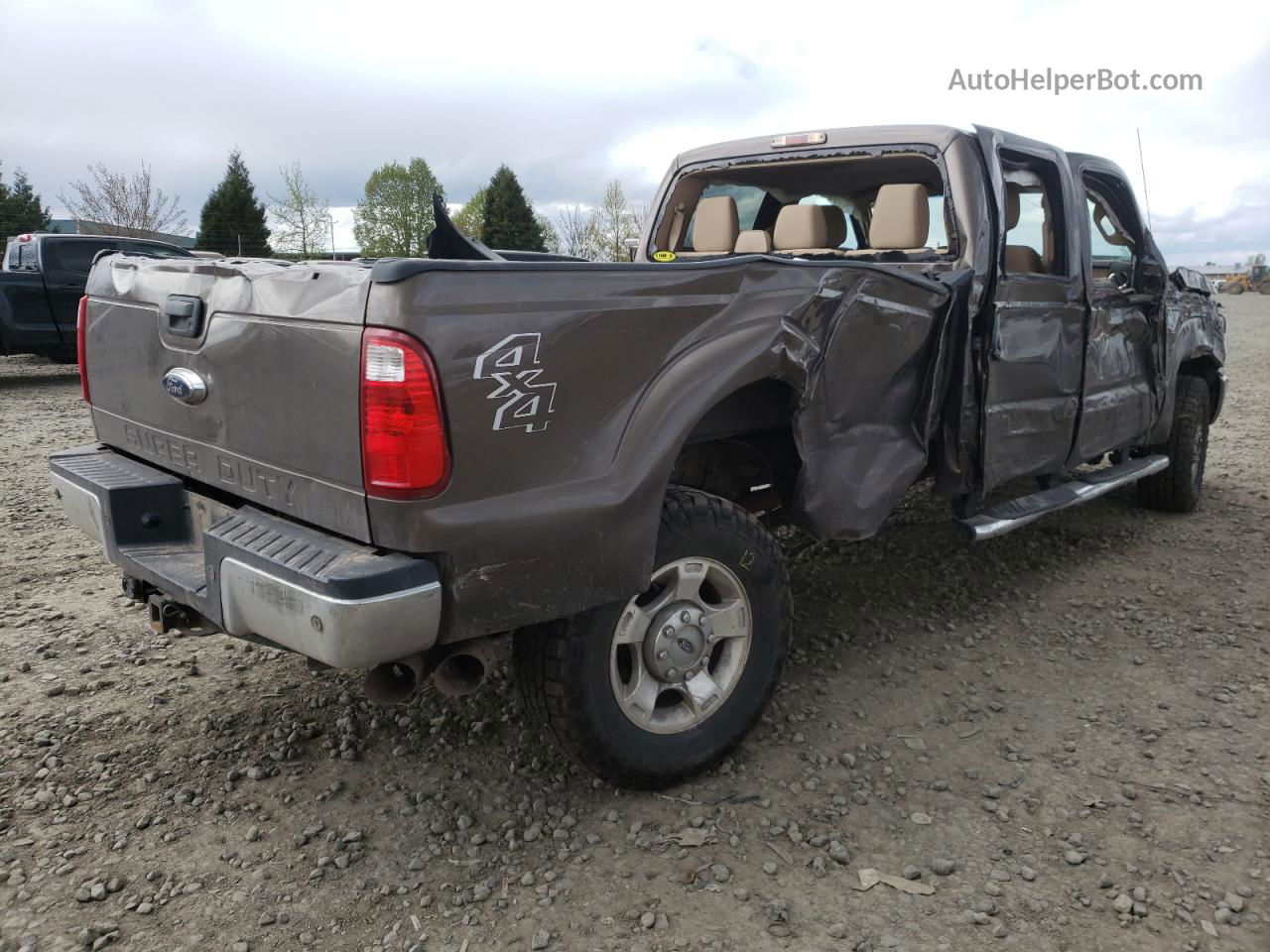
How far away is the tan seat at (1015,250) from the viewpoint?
4.21 meters

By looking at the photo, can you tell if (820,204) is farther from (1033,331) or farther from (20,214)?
(20,214)

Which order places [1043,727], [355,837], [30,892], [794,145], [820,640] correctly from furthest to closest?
[794,145]
[820,640]
[1043,727]
[355,837]
[30,892]

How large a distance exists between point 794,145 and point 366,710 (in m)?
3.00

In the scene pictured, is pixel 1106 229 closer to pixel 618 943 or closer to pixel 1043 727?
pixel 1043 727

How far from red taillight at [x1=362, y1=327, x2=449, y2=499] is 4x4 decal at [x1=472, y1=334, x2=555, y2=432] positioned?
0.45 ft

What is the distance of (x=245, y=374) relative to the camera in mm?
2500

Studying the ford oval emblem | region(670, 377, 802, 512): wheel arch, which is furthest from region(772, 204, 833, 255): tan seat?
the ford oval emblem

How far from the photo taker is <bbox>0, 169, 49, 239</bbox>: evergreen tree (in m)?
32.5

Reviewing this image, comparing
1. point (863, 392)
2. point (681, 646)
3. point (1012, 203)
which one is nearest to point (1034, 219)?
point (1012, 203)

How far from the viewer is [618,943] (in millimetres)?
2285

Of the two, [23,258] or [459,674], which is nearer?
[459,674]

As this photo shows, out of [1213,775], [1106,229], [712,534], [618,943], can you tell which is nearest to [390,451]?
[712,534]

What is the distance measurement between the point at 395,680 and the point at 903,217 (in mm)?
2710

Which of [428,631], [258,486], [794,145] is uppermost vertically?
[794,145]
